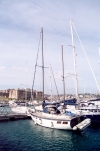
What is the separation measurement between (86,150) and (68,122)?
9780 millimetres

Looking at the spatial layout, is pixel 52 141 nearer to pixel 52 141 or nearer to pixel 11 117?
pixel 52 141

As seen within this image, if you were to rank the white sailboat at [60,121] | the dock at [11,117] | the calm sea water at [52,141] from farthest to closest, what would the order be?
the dock at [11,117], the white sailboat at [60,121], the calm sea water at [52,141]

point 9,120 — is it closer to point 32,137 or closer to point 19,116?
point 19,116

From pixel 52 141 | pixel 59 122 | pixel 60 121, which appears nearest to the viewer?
pixel 52 141

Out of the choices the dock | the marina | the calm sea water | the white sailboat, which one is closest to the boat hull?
the white sailboat

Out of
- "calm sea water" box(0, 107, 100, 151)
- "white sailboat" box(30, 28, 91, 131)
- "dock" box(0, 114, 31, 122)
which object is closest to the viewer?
"calm sea water" box(0, 107, 100, 151)

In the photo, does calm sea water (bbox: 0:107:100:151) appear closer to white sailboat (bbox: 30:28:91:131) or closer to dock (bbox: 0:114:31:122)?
white sailboat (bbox: 30:28:91:131)

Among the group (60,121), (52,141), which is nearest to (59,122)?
(60,121)

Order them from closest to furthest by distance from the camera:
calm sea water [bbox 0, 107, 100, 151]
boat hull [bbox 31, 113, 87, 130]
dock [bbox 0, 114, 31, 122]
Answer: calm sea water [bbox 0, 107, 100, 151] < boat hull [bbox 31, 113, 87, 130] < dock [bbox 0, 114, 31, 122]

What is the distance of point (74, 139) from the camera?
30719 mm

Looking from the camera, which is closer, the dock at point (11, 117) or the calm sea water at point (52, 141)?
the calm sea water at point (52, 141)

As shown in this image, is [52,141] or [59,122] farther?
[59,122]

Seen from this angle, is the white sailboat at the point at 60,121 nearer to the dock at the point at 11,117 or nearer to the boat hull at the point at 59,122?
the boat hull at the point at 59,122

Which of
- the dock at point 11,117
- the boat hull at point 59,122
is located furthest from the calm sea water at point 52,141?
the dock at point 11,117
